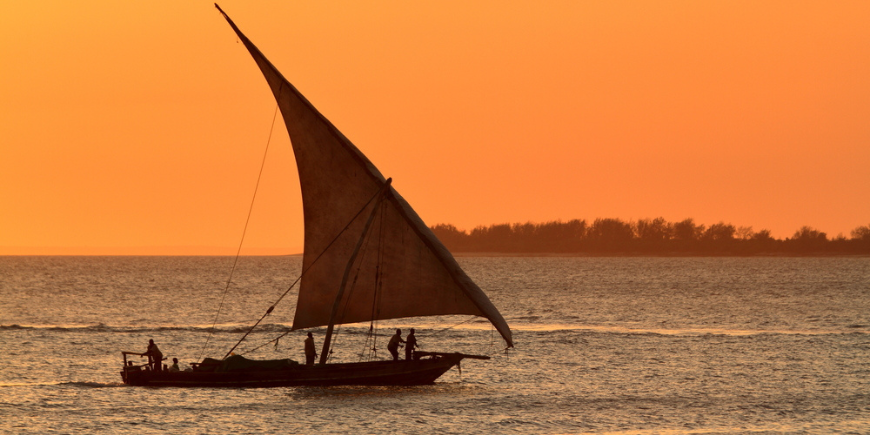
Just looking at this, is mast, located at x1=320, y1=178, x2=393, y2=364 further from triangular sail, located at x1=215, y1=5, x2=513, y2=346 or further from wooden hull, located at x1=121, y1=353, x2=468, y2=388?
wooden hull, located at x1=121, y1=353, x2=468, y2=388

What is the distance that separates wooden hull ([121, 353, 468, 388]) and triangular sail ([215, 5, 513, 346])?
174 cm

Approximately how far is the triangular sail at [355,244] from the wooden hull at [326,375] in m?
1.74

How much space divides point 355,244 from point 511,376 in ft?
35.4

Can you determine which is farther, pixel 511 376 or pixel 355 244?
pixel 511 376

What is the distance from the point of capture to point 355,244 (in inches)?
1451

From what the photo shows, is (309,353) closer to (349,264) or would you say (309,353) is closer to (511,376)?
(349,264)

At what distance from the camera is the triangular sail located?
116 feet

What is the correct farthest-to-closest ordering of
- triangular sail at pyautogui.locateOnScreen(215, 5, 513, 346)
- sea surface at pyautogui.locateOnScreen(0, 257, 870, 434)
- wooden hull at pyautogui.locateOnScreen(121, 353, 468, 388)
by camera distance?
wooden hull at pyautogui.locateOnScreen(121, 353, 468, 388)
triangular sail at pyautogui.locateOnScreen(215, 5, 513, 346)
sea surface at pyautogui.locateOnScreen(0, 257, 870, 434)

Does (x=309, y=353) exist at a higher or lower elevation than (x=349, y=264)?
lower

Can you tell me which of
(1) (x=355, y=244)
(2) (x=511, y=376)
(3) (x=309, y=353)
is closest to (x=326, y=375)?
(3) (x=309, y=353)

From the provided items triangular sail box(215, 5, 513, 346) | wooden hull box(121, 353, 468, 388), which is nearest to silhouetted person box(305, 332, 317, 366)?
wooden hull box(121, 353, 468, 388)

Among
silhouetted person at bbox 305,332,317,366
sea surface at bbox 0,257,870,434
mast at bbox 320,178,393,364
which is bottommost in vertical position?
sea surface at bbox 0,257,870,434

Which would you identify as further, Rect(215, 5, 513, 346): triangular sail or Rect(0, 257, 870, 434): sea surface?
Rect(215, 5, 513, 346): triangular sail

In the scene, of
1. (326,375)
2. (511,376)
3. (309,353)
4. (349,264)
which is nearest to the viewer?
(349,264)
